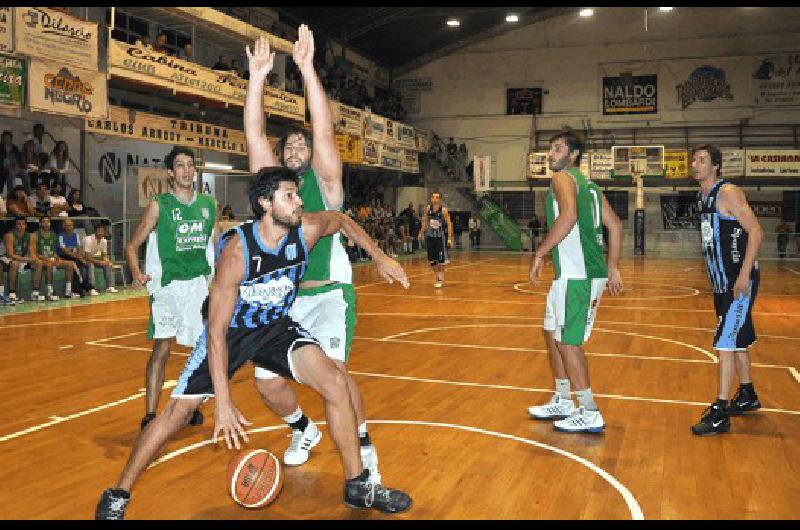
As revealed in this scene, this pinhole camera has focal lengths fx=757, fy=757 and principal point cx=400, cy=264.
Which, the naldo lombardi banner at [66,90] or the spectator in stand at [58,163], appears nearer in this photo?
the naldo lombardi banner at [66,90]

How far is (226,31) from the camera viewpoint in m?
18.9

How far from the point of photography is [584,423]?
Answer: 492 cm

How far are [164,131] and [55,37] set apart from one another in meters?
3.53

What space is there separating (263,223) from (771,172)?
28.1 m

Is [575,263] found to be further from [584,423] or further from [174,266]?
[174,266]

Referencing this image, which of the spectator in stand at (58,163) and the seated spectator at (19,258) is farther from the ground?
the spectator in stand at (58,163)

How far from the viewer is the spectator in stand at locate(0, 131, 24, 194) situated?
1401cm

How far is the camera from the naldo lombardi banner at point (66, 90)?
43.5 ft

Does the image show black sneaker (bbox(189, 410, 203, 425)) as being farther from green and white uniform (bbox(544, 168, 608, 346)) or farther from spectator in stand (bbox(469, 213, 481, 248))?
spectator in stand (bbox(469, 213, 481, 248))

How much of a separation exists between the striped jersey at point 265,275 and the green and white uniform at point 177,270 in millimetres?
1820

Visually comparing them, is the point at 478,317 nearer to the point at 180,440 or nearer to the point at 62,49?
the point at 180,440

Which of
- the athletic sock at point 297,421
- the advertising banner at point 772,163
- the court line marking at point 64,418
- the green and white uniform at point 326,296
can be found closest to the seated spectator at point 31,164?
the court line marking at point 64,418

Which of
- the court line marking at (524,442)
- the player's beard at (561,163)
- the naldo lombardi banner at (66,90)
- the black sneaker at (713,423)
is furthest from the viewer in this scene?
the naldo lombardi banner at (66,90)

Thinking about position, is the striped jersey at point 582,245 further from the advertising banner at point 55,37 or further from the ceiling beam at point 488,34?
the ceiling beam at point 488,34
